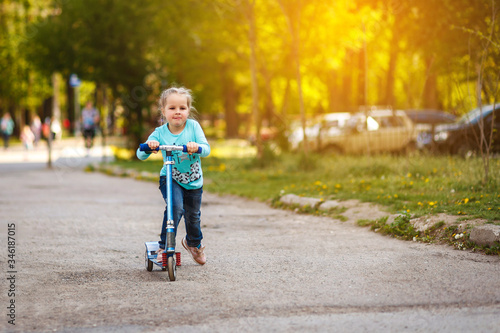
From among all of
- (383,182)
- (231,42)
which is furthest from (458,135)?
(231,42)

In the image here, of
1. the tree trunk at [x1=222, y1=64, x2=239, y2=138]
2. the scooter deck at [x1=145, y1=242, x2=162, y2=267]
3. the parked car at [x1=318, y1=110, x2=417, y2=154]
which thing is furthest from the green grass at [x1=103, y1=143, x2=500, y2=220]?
the tree trunk at [x1=222, y1=64, x2=239, y2=138]

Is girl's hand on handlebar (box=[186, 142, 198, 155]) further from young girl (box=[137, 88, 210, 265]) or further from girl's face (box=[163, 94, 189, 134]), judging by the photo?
girl's face (box=[163, 94, 189, 134])

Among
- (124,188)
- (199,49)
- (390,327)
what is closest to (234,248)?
(390,327)

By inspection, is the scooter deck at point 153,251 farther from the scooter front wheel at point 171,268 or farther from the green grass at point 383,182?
the green grass at point 383,182

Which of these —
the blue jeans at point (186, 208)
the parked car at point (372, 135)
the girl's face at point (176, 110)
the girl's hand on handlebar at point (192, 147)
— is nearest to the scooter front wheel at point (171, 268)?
the blue jeans at point (186, 208)

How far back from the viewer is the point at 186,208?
598 centimetres

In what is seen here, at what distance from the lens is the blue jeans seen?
228 inches

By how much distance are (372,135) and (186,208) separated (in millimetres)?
16305

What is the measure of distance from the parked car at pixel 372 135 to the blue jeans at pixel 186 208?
50.8 feet

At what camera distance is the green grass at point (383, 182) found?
27.9ft

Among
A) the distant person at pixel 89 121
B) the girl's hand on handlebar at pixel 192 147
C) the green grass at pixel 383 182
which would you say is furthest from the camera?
the distant person at pixel 89 121

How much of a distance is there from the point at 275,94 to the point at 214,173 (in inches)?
1466

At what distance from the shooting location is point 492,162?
10398 mm

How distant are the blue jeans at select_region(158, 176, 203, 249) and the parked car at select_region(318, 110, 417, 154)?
50.8ft
